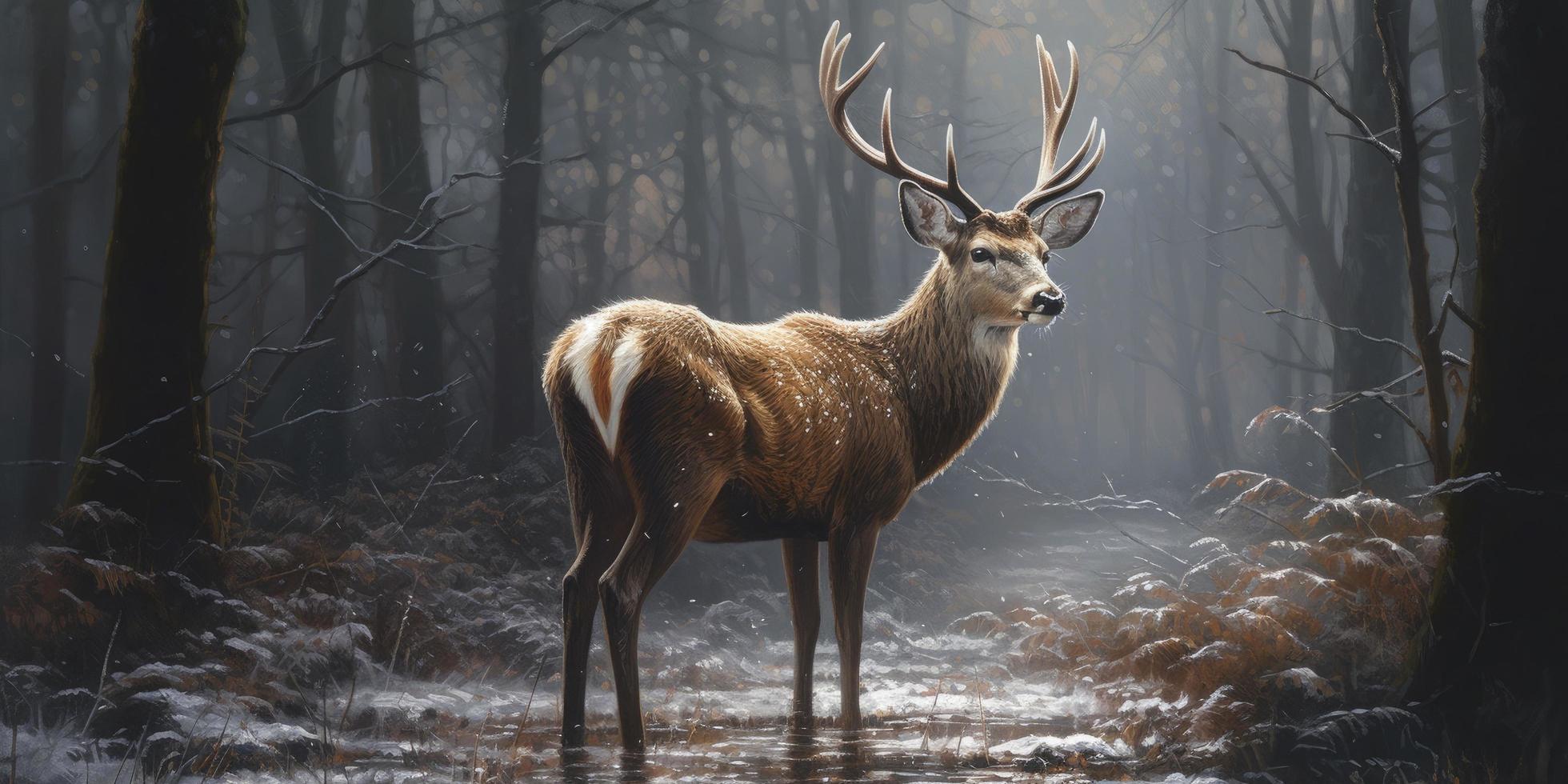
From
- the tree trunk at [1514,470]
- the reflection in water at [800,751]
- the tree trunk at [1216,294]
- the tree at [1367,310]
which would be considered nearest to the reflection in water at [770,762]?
the reflection in water at [800,751]

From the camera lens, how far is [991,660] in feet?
24.6

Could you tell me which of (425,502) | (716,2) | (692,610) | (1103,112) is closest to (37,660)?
(425,502)

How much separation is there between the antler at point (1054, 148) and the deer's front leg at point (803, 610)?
7.27 feet

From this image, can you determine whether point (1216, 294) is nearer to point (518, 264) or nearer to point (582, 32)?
point (518, 264)

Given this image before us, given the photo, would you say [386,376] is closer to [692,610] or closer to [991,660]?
[692,610]

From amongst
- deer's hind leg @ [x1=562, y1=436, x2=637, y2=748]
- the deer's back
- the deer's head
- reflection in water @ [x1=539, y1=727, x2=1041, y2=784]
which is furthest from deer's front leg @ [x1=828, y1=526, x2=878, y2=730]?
the deer's head

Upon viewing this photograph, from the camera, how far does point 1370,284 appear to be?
343 inches

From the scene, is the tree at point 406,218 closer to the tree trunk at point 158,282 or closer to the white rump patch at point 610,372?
the tree trunk at point 158,282

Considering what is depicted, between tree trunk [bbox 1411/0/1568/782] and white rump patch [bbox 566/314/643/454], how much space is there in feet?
11.4

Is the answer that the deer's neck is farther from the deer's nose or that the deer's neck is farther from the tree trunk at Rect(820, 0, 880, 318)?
the tree trunk at Rect(820, 0, 880, 318)

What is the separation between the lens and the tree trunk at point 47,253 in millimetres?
6840

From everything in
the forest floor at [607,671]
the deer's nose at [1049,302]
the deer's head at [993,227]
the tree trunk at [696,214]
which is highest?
the tree trunk at [696,214]

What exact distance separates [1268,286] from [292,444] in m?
14.3

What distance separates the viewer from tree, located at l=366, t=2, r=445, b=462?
29.7ft
